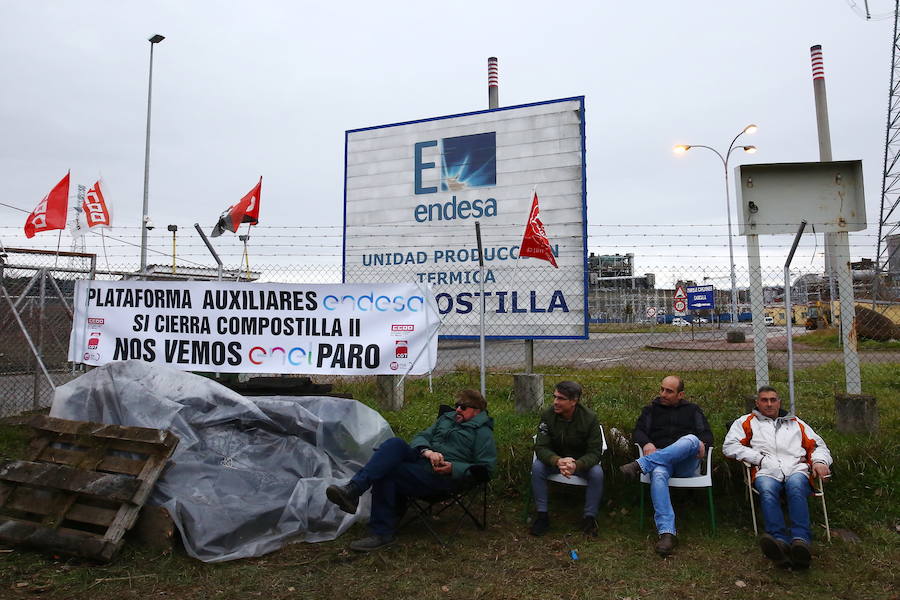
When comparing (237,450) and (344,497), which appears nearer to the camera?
(344,497)

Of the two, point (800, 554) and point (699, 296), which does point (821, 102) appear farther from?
point (699, 296)

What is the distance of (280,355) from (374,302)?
3.82ft

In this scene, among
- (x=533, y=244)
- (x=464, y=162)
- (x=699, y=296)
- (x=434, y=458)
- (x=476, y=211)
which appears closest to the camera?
(x=434, y=458)

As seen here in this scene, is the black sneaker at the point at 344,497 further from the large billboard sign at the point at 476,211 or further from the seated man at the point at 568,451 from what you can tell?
the large billboard sign at the point at 476,211

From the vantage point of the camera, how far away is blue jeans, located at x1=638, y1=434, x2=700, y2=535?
14.4 feet

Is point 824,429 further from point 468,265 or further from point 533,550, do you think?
point 468,265

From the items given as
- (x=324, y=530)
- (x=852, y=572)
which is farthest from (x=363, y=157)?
(x=852, y=572)

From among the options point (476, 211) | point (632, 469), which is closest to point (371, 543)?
point (632, 469)

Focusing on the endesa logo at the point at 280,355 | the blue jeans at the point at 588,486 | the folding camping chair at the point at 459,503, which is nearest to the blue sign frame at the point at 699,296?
the endesa logo at the point at 280,355

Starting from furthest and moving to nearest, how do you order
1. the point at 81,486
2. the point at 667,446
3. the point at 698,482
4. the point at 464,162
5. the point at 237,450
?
the point at 464,162, the point at 237,450, the point at 667,446, the point at 698,482, the point at 81,486

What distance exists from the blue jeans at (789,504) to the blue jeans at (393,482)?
209 cm

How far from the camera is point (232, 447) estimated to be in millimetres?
4918

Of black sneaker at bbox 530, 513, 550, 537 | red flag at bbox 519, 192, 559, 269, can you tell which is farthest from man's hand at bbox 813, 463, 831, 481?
red flag at bbox 519, 192, 559, 269

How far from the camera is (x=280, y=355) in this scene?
22.3 feet
